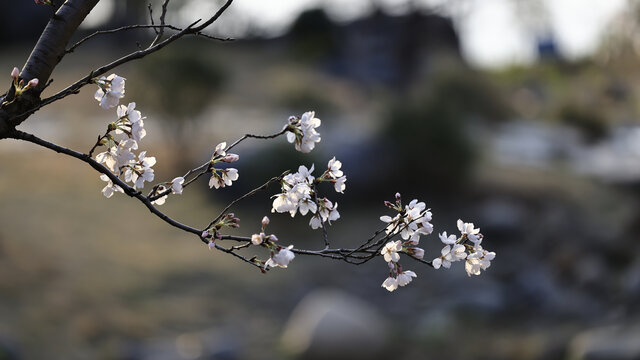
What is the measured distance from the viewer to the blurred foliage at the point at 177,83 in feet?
44.2

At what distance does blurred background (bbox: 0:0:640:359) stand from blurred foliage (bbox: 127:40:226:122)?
→ 39 mm

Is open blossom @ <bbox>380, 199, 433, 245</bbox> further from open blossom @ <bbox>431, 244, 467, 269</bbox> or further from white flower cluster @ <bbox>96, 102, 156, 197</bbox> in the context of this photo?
white flower cluster @ <bbox>96, 102, 156, 197</bbox>

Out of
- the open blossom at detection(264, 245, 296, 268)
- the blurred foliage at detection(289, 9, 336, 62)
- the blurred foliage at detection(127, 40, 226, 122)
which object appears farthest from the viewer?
the blurred foliage at detection(289, 9, 336, 62)

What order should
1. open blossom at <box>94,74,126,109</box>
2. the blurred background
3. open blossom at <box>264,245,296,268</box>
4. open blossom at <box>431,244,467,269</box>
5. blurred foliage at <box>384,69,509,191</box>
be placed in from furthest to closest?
blurred foliage at <box>384,69,509,191</box> < the blurred background < open blossom at <box>431,244,467,269</box> < open blossom at <box>94,74,126,109</box> < open blossom at <box>264,245,296,268</box>

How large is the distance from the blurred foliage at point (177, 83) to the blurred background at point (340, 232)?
39 mm

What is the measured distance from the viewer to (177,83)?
13.4m

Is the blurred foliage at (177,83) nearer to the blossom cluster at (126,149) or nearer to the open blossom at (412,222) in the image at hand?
the blossom cluster at (126,149)

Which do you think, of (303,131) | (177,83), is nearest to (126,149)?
(303,131)

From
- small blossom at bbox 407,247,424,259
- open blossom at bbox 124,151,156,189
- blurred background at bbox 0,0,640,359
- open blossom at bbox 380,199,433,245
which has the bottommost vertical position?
small blossom at bbox 407,247,424,259

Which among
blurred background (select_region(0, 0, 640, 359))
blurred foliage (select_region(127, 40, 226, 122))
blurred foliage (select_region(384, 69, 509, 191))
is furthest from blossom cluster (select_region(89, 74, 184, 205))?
blurred foliage (select_region(127, 40, 226, 122))

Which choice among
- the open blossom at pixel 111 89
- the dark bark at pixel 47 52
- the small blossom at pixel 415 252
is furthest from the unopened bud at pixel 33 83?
the small blossom at pixel 415 252

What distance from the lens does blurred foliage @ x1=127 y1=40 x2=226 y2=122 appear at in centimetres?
1347

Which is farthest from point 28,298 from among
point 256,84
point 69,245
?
point 256,84

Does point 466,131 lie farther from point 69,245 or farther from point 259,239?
point 259,239
